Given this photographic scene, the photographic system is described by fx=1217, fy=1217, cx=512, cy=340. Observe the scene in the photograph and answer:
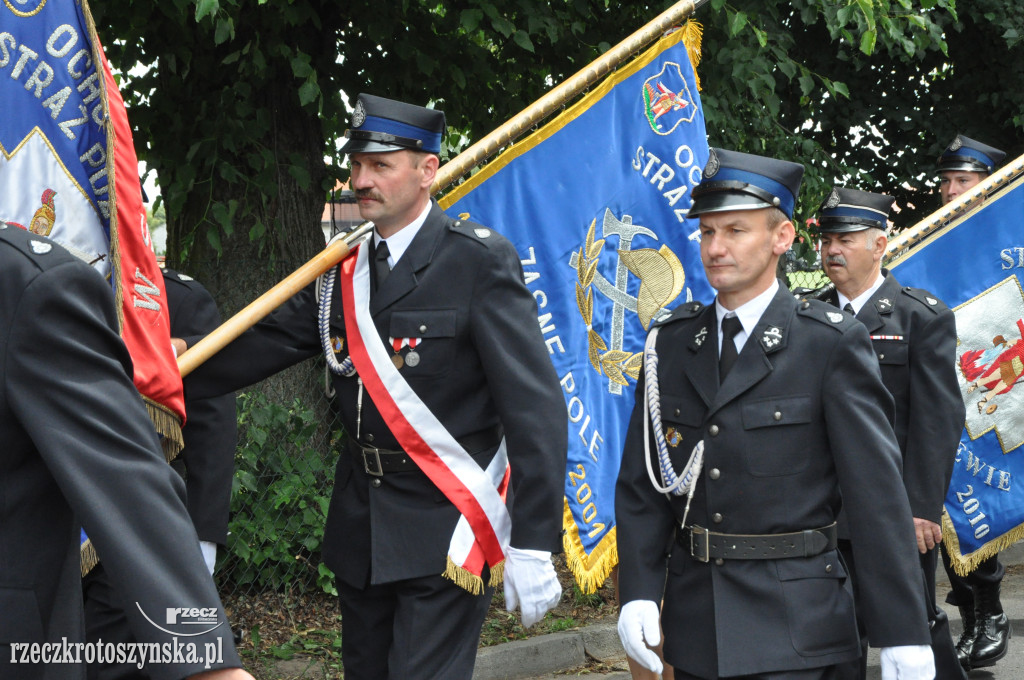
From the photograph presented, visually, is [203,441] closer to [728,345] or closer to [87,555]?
[87,555]

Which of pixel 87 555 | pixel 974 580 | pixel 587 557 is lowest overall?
pixel 974 580

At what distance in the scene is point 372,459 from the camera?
3561 millimetres

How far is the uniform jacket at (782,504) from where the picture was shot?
3020 millimetres

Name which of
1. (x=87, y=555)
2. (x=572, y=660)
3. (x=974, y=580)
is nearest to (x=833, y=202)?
(x=974, y=580)

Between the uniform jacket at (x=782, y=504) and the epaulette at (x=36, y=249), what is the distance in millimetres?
1879

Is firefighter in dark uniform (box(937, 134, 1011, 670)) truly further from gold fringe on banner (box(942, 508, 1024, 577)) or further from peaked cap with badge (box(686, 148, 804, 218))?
peaked cap with badge (box(686, 148, 804, 218))

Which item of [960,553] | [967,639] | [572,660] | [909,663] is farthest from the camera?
[572,660]

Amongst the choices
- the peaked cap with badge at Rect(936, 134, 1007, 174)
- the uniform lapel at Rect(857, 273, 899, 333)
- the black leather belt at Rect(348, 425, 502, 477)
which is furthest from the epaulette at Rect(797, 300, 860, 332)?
the peaked cap with badge at Rect(936, 134, 1007, 174)

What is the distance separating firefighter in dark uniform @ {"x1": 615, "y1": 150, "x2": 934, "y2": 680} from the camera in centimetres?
302

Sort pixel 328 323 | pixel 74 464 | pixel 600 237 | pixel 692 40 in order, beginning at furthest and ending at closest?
pixel 692 40 → pixel 600 237 → pixel 328 323 → pixel 74 464

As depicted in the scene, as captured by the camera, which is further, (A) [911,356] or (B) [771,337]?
(A) [911,356]

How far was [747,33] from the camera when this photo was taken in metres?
6.83

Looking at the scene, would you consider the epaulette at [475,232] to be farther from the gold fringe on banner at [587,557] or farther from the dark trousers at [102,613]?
the dark trousers at [102,613]

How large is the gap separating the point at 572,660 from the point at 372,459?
2.90 metres
